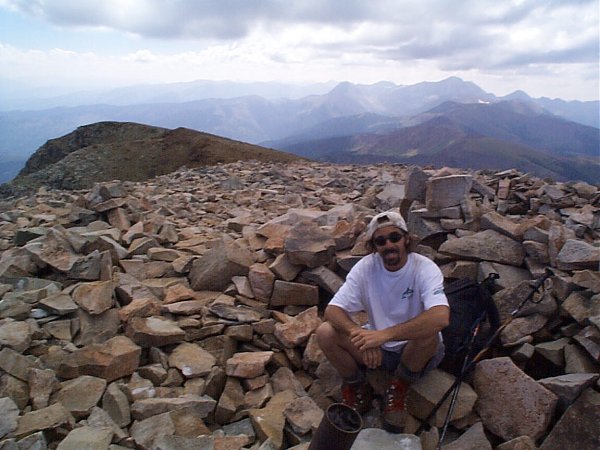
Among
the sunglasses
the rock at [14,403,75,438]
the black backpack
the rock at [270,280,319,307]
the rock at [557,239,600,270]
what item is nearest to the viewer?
the rock at [14,403,75,438]

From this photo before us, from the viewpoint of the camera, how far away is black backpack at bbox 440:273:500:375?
4.48 meters

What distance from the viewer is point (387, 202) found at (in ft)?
30.1

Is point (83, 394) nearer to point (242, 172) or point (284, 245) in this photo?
point (284, 245)

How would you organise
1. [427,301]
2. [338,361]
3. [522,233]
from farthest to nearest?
[522,233]
[338,361]
[427,301]

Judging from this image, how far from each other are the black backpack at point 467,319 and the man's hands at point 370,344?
1.06m

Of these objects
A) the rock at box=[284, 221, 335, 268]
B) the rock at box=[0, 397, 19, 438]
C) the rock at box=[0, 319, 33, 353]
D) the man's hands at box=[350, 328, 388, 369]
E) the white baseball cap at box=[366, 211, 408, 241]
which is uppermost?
the white baseball cap at box=[366, 211, 408, 241]

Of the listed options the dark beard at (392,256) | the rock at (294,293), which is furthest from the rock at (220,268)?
the dark beard at (392,256)

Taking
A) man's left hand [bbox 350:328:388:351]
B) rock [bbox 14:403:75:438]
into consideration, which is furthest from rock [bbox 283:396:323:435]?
rock [bbox 14:403:75:438]

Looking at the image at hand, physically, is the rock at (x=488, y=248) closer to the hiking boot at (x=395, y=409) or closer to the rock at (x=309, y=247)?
the rock at (x=309, y=247)

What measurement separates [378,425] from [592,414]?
193cm

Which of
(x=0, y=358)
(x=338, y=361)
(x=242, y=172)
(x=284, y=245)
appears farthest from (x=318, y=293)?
(x=242, y=172)

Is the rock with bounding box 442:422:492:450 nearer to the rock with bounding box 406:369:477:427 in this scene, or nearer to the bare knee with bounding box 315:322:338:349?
the rock with bounding box 406:369:477:427

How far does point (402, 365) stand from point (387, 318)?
1.54 ft

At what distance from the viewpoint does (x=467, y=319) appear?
477 centimetres
